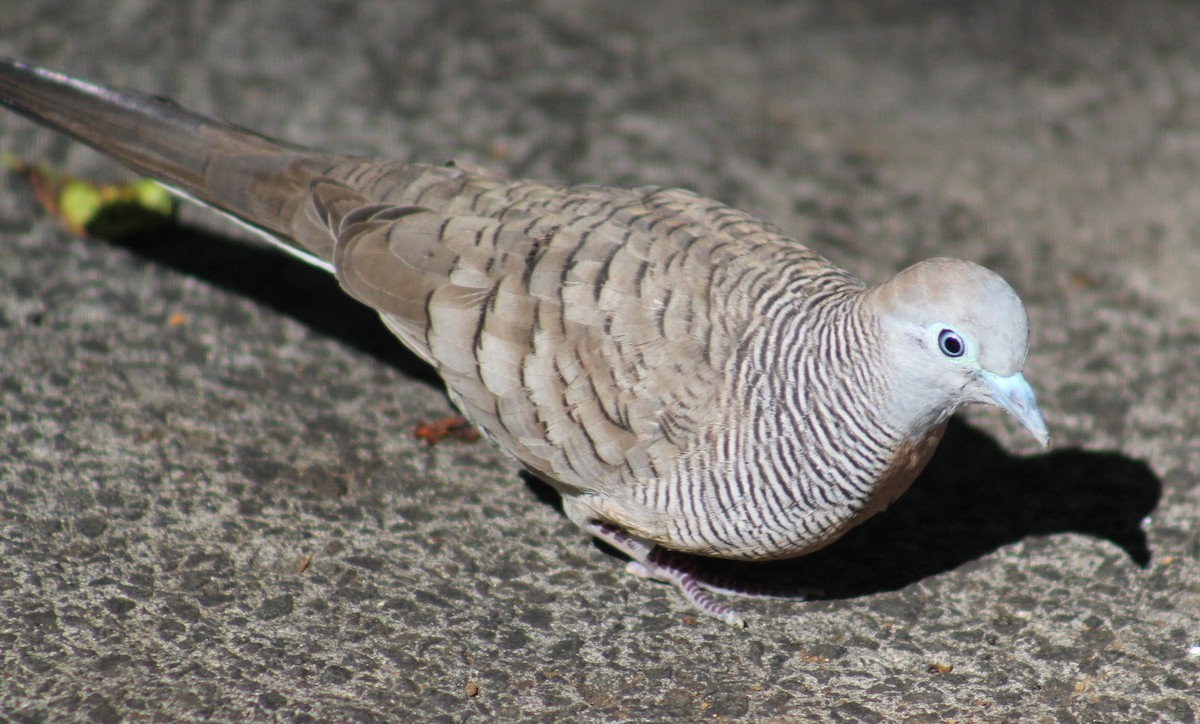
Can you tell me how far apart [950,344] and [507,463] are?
1592 millimetres

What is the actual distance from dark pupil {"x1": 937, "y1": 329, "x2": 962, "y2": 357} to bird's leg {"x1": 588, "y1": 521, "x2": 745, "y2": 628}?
102 centimetres

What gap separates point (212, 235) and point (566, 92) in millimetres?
1858

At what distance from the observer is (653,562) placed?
10.9 feet

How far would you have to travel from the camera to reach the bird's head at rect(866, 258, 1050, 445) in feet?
8.77

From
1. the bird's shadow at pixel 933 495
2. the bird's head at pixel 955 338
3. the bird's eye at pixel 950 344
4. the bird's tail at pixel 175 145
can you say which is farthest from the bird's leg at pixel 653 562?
the bird's tail at pixel 175 145

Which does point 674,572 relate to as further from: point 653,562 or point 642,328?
point 642,328

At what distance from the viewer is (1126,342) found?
433 cm

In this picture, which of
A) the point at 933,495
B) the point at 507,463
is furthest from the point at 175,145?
the point at 933,495

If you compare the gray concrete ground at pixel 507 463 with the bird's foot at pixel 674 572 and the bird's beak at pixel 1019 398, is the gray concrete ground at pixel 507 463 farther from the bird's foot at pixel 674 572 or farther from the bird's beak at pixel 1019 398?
the bird's beak at pixel 1019 398

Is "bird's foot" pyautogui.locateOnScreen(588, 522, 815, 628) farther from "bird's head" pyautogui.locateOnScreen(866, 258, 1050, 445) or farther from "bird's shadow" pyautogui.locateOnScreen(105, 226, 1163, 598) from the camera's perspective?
"bird's head" pyautogui.locateOnScreen(866, 258, 1050, 445)

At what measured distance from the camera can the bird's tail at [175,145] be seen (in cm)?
341

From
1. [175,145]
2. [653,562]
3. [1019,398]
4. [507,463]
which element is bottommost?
[653,562]

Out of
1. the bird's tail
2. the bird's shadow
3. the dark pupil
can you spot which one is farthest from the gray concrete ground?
the dark pupil

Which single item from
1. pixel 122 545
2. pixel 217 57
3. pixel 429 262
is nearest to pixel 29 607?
pixel 122 545
